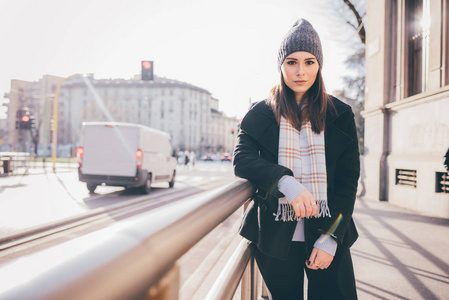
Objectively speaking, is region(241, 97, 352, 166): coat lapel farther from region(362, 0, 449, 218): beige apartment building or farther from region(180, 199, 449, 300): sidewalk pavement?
region(362, 0, 449, 218): beige apartment building

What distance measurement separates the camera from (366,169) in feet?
35.6

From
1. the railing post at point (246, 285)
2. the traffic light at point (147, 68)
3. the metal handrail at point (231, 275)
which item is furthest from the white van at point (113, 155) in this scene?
the metal handrail at point (231, 275)

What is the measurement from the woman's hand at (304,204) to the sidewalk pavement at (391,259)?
0.80 m

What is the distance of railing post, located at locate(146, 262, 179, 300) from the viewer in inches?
21.5

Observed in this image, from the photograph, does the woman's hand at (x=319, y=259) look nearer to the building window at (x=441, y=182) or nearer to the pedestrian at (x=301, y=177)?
the pedestrian at (x=301, y=177)

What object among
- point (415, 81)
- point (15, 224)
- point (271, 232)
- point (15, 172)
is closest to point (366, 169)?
point (415, 81)

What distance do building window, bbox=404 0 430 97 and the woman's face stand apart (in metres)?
8.24

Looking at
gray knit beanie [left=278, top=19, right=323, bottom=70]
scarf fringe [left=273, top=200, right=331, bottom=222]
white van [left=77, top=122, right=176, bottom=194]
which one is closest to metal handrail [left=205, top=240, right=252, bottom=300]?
scarf fringe [left=273, top=200, right=331, bottom=222]

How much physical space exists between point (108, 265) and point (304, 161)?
144 centimetres

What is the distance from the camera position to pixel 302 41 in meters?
1.83

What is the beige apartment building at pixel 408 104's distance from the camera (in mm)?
7648

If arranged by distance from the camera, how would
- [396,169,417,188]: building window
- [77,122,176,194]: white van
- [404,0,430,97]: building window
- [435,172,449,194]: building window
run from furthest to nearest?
[77,122,176,194]: white van, [404,0,430,97]: building window, [396,169,417,188]: building window, [435,172,449,194]: building window

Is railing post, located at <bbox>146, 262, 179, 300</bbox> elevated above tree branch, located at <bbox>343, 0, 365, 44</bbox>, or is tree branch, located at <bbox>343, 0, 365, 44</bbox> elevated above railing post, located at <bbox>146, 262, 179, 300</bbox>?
tree branch, located at <bbox>343, 0, 365, 44</bbox>

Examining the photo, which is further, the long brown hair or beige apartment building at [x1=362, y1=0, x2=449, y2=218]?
beige apartment building at [x1=362, y1=0, x2=449, y2=218]
